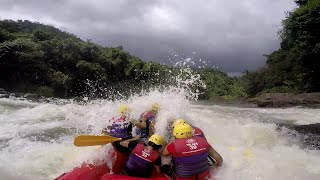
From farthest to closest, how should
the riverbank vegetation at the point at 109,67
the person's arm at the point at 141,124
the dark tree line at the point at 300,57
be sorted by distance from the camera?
1. the riverbank vegetation at the point at 109,67
2. the dark tree line at the point at 300,57
3. the person's arm at the point at 141,124

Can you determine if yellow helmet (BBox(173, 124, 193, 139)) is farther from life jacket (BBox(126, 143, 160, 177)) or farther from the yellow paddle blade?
the yellow paddle blade

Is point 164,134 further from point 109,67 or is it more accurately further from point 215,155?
point 109,67

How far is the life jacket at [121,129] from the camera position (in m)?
6.14

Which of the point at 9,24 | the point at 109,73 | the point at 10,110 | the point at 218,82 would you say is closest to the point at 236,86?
the point at 218,82

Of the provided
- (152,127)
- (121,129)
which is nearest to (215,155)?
(121,129)

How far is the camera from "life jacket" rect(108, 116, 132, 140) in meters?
6.14

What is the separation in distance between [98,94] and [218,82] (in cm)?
1760

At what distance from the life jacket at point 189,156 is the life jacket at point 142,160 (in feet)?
1.25

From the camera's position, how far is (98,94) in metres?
34.2

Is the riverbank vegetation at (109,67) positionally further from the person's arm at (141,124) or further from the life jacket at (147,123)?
the person's arm at (141,124)

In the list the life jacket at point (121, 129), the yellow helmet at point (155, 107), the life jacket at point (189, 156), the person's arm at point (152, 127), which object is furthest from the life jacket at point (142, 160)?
the yellow helmet at point (155, 107)

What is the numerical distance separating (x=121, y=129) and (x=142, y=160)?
999 mm

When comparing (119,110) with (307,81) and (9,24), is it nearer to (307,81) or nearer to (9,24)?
(307,81)

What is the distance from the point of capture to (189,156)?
5.01 meters
